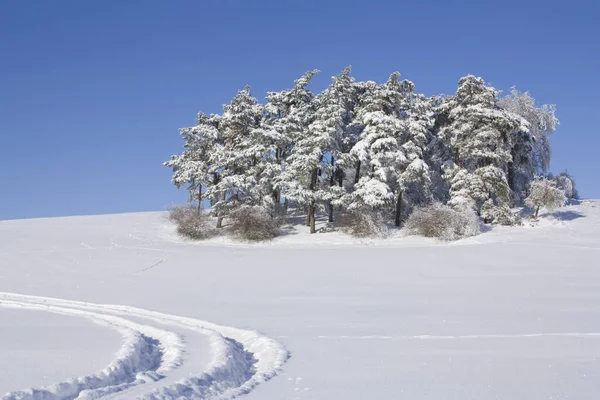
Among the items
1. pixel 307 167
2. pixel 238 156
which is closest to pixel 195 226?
pixel 238 156

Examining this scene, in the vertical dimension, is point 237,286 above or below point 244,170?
below

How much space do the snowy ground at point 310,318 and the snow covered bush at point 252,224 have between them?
4.21 feet

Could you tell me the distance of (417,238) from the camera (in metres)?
33.6

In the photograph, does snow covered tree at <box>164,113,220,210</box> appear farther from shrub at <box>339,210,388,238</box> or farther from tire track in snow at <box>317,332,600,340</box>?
tire track in snow at <box>317,332,600,340</box>

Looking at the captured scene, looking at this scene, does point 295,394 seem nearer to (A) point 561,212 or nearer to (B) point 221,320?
(B) point 221,320

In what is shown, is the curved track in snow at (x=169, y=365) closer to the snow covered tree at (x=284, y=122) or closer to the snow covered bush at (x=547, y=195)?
the snow covered tree at (x=284, y=122)

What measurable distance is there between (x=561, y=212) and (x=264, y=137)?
23381 millimetres

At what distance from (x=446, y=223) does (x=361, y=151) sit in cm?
740

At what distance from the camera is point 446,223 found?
32469 mm

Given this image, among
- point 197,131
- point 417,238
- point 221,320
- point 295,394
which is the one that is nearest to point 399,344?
point 295,394

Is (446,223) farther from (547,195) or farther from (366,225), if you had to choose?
(547,195)

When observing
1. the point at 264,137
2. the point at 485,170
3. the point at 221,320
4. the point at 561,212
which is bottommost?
the point at 221,320

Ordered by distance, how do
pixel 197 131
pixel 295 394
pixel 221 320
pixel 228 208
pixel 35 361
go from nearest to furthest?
pixel 295 394 → pixel 35 361 → pixel 221 320 → pixel 228 208 → pixel 197 131

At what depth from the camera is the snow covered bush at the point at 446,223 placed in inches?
1281
